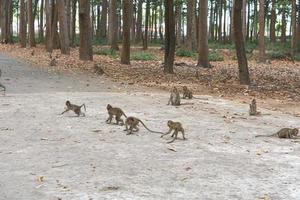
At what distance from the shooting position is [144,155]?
6996 mm

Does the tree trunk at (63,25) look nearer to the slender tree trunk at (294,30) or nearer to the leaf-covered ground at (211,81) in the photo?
the leaf-covered ground at (211,81)

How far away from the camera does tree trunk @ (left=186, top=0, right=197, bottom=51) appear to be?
32444 millimetres

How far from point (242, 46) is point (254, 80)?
2665 millimetres

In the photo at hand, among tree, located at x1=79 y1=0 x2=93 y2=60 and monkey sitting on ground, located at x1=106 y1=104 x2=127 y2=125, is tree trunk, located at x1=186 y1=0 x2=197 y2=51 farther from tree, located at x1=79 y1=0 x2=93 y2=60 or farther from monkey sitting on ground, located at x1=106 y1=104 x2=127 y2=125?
monkey sitting on ground, located at x1=106 y1=104 x2=127 y2=125

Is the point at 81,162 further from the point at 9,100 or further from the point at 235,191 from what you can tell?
the point at 9,100

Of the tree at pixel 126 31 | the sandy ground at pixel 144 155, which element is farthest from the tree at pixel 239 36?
the tree at pixel 126 31

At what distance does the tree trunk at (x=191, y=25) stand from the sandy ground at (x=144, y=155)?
2110 cm

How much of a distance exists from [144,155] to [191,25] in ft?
87.0

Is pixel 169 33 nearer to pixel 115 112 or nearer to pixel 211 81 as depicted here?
pixel 211 81

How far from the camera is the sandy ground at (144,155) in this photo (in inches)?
217

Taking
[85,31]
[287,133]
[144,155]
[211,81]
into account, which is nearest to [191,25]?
[85,31]

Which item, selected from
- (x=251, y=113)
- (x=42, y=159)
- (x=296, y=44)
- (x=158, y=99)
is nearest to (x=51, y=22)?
(x=296, y=44)

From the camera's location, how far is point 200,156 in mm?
7004

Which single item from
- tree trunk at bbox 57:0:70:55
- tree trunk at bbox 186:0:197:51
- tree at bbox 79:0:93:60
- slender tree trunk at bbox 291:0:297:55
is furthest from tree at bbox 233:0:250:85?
slender tree trunk at bbox 291:0:297:55
